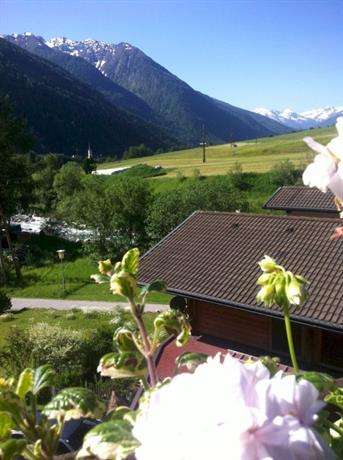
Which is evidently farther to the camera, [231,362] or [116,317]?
[116,317]

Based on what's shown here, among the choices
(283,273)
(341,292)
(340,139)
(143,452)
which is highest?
(340,139)

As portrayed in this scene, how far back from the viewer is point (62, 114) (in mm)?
163625

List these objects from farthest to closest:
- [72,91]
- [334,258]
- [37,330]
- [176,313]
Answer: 1. [72,91]
2. [37,330]
3. [334,258]
4. [176,313]

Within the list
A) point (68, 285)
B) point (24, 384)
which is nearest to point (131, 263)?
point (24, 384)

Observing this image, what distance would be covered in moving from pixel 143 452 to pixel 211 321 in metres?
11.4

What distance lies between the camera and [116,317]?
23.0 meters

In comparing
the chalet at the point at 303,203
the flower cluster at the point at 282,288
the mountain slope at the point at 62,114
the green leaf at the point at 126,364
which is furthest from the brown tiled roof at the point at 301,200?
the mountain slope at the point at 62,114

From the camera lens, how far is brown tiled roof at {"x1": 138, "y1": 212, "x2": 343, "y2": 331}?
1044 cm

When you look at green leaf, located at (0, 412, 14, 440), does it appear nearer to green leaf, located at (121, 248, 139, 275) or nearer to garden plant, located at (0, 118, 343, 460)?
garden plant, located at (0, 118, 343, 460)

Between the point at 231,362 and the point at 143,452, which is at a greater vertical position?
the point at 231,362

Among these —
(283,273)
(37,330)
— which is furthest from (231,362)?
(37,330)

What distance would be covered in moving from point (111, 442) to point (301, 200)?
2573 centimetres

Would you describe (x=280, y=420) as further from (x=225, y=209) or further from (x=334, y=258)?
(x=225, y=209)

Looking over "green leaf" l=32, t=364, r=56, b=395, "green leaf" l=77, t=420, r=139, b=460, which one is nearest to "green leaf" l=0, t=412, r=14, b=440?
"green leaf" l=32, t=364, r=56, b=395
